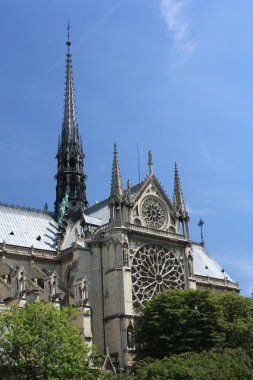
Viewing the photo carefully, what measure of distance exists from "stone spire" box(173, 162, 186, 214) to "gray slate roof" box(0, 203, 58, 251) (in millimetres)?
12568

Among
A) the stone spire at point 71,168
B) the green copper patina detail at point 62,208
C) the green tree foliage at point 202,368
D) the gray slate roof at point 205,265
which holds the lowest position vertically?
the green tree foliage at point 202,368

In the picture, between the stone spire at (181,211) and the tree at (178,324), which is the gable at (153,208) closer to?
the stone spire at (181,211)

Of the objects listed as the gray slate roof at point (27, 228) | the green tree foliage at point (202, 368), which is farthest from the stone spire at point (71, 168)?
the green tree foliage at point (202, 368)

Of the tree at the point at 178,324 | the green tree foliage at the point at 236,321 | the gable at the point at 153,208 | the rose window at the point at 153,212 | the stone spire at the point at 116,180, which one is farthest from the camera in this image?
the rose window at the point at 153,212

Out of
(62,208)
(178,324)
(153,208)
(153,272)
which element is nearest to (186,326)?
(178,324)

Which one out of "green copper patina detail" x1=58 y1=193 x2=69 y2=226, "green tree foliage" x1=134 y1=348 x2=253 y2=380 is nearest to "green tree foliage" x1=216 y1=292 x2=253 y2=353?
"green tree foliage" x1=134 y1=348 x2=253 y2=380

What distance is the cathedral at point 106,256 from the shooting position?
192 feet

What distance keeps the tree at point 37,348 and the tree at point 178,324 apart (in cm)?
1447

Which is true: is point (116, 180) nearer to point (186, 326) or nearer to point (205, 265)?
point (186, 326)

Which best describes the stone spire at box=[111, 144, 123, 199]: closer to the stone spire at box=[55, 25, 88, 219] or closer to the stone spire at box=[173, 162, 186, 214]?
the stone spire at box=[173, 162, 186, 214]

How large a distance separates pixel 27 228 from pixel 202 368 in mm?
29971

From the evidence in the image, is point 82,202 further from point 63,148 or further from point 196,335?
point 196,335

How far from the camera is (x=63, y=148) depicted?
81.6 meters

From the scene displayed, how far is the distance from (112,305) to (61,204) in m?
19.1
